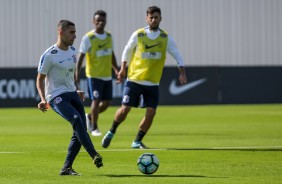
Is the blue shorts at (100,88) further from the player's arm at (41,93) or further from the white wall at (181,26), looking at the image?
the white wall at (181,26)

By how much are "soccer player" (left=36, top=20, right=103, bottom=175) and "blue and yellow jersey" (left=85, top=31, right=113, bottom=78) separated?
25.0 ft

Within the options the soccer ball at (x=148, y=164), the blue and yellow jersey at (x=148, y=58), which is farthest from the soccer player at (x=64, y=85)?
the blue and yellow jersey at (x=148, y=58)

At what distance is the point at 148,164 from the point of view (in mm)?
12430

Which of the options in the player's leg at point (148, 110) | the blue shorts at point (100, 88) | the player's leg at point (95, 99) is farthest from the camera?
the blue shorts at point (100, 88)

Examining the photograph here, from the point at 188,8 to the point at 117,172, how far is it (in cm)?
2809

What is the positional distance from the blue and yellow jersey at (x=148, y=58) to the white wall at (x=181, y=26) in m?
22.4

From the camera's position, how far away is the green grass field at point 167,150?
1232cm

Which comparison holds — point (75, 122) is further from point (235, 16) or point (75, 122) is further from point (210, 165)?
point (235, 16)

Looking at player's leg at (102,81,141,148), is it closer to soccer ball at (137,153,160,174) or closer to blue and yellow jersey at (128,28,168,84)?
blue and yellow jersey at (128,28,168,84)

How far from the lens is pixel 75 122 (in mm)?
Answer: 12312

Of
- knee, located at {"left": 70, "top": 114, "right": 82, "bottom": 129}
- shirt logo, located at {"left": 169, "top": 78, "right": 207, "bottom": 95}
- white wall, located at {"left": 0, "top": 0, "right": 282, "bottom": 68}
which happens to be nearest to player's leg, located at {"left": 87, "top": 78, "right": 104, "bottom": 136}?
knee, located at {"left": 70, "top": 114, "right": 82, "bottom": 129}

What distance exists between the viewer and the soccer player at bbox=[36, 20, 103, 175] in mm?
12352

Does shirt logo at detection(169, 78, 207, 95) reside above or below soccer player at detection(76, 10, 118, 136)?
below

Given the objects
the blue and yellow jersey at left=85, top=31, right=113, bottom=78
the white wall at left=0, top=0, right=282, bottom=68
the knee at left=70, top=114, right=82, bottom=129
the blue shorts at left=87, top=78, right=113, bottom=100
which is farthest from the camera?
the white wall at left=0, top=0, right=282, bottom=68
